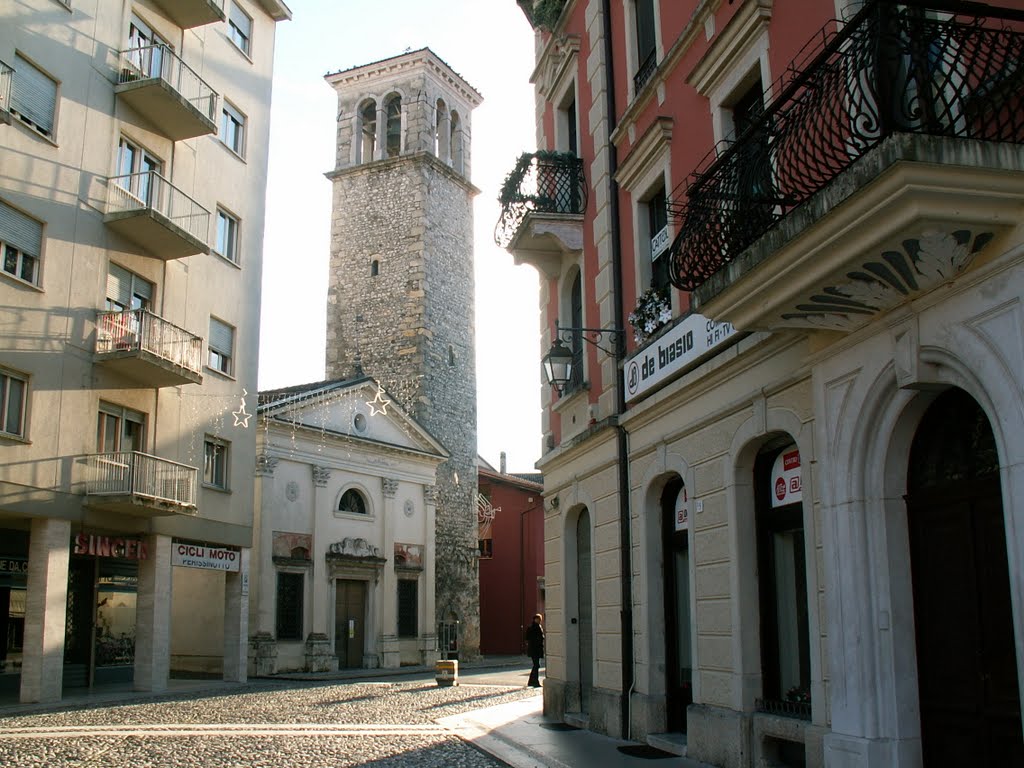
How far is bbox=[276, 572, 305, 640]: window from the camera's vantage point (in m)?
31.2

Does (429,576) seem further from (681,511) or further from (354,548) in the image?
(681,511)

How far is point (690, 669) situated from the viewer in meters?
11.7

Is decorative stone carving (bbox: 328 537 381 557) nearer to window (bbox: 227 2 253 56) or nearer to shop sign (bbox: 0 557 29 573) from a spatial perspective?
shop sign (bbox: 0 557 29 573)

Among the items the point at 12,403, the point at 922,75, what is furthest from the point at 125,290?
the point at 922,75

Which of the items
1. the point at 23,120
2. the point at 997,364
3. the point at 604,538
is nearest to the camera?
the point at 997,364

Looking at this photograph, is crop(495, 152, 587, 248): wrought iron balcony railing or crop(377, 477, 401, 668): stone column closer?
crop(495, 152, 587, 248): wrought iron balcony railing

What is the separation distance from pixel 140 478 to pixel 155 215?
206 inches

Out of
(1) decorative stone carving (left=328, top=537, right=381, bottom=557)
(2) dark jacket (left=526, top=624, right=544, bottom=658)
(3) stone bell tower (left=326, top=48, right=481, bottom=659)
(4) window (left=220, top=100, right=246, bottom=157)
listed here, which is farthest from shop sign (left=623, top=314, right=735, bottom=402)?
(3) stone bell tower (left=326, top=48, right=481, bottom=659)

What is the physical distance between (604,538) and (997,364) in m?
7.88

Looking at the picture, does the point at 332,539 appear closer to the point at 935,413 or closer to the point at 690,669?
the point at 690,669

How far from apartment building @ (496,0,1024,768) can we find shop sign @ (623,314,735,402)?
38 millimetres

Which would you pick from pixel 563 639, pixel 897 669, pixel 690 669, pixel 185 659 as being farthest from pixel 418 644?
pixel 897 669

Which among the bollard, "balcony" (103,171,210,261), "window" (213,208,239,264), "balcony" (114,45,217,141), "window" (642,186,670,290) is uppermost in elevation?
"balcony" (114,45,217,141)

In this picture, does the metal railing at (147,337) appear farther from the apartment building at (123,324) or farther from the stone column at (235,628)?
the stone column at (235,628)
